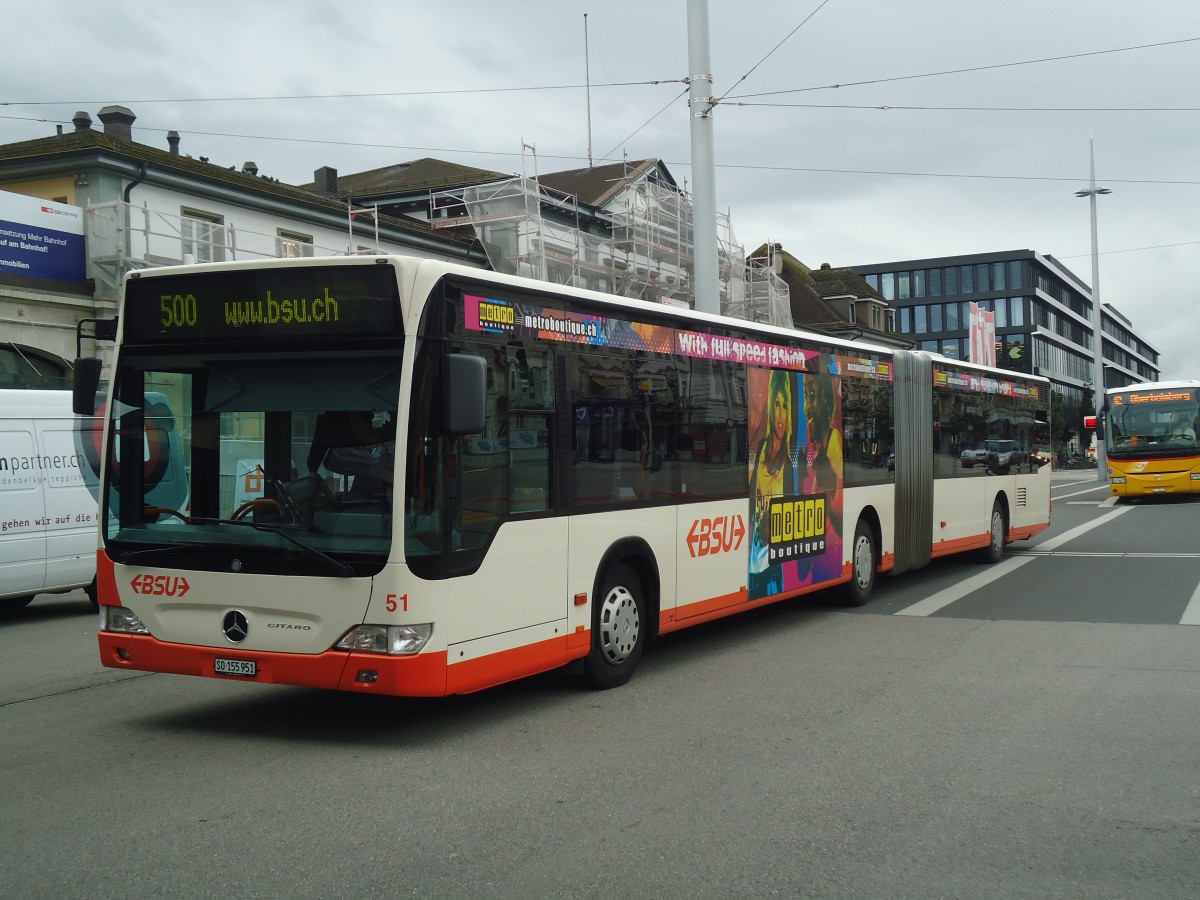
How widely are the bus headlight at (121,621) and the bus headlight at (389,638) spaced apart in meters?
1.48

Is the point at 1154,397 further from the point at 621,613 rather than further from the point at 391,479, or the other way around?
the point at 391,479

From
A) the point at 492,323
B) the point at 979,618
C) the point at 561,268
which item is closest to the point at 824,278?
the point at 561,268

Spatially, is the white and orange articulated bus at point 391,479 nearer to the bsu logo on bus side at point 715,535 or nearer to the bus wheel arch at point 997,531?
the bsu logo on bus side at point 715,535

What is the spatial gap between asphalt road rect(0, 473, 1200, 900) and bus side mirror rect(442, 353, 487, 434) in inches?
71.0

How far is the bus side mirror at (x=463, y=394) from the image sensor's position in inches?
251

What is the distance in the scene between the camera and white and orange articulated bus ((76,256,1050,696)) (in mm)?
6477

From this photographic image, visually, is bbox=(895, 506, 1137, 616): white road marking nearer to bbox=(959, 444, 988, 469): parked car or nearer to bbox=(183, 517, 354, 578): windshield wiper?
bbox=(959, 444, 988, 469): parked car

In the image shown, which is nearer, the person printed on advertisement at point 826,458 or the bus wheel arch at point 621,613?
the bus wheel arch at point 621,613

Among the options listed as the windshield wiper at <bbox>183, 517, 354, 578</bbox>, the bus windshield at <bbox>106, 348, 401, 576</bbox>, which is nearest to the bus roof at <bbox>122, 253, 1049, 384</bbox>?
the bus windshield at <bbox>106, 348, 401, 576</bbox>

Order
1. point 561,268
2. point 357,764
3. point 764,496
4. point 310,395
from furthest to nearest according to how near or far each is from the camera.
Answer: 1. point 561,268
2. point 764,496
3. point 310,395
4. point 357,764

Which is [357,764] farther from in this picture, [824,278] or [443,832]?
[824,278]

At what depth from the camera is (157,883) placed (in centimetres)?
445

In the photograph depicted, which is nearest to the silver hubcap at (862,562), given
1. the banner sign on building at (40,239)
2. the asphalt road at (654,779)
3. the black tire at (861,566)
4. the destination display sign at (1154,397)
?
the black tire at (861,566)

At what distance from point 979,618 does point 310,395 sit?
7490 mm
